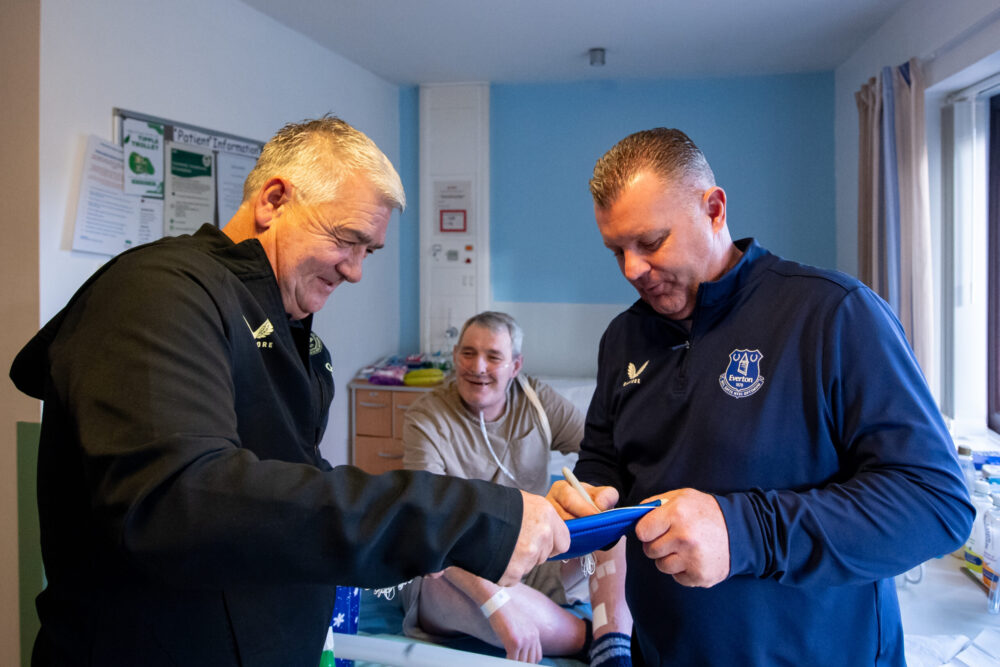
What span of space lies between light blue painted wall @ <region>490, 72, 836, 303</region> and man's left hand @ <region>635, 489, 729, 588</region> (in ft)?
13.0

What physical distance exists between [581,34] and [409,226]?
6.46 ft

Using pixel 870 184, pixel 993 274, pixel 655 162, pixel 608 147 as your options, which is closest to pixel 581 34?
pixel 608 147

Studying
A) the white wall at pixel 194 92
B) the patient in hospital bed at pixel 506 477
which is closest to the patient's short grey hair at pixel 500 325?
the patient in hospital bed at pixel 506 477

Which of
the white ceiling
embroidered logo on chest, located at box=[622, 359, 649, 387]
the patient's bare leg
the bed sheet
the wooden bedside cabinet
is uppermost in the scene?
the white ceiling

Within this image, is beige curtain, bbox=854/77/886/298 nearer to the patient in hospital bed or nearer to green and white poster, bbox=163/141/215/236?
the patient in hospital bed

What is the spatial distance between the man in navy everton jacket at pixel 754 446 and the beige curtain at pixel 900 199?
213cm

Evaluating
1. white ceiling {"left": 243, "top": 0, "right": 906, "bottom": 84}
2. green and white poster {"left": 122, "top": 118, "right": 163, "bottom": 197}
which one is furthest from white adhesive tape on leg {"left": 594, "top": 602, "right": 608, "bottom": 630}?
white ceiling {"left": 243, "top": 0, "right": 906, "bottom": 84}

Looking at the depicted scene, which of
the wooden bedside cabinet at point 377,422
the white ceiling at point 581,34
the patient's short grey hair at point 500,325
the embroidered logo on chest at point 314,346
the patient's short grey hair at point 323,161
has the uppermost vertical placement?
the white ceiling at point 581,34

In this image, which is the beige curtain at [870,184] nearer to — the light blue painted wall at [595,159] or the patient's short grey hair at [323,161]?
the light blue painted wall at [595,159]

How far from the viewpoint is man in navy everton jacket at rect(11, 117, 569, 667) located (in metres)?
0.76

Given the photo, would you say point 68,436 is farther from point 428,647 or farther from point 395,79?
point 395,79

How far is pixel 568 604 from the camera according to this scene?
8.16 ft

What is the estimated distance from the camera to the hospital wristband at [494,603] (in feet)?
7.16

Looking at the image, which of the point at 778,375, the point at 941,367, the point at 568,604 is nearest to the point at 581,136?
the point at 941,367
